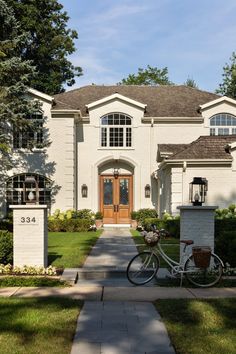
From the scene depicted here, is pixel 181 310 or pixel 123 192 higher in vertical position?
pixel 123 192

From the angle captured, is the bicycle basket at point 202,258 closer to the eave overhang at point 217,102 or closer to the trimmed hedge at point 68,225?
the trimmed hedge at point 68,225

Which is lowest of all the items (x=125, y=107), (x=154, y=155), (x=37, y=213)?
(x=37, y=213)

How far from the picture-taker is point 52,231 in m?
22.1

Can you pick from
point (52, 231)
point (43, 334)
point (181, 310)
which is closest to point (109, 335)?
point (43, 334)

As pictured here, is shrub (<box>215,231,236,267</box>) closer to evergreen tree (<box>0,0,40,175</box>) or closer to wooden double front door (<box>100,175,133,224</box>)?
evergreen tree (<box>0,0,40,175</box>)

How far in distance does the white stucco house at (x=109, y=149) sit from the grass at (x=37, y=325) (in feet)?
53.3

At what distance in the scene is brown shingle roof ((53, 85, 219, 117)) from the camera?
26.1 m

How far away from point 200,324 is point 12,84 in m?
18.3

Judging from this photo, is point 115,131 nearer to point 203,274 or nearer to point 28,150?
point 28,150

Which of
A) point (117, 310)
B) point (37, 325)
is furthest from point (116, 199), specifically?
point (37, 325)

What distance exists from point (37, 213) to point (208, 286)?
4098 mm

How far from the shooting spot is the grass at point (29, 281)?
873 cm

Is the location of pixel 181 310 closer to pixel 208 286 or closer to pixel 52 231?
pixel 208 286

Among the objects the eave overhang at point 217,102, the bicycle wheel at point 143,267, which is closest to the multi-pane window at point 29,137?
the eave overhang at point 217,102
